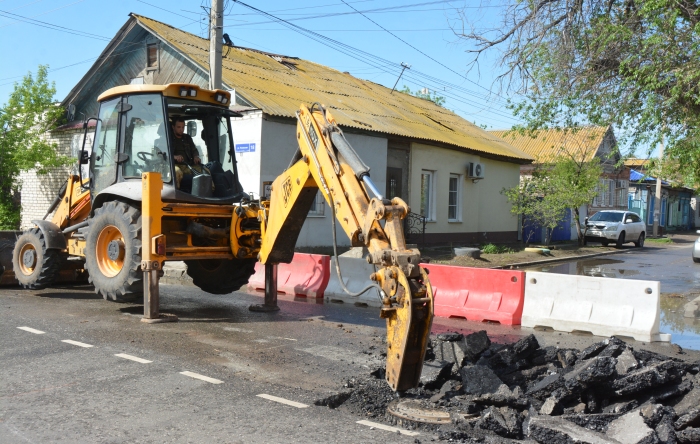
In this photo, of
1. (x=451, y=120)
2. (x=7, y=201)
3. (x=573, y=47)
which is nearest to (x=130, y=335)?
(x=573, y=47)

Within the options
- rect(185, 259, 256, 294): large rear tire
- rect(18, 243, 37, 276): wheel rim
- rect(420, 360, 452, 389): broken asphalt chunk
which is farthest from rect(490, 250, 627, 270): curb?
rect(420, 360, 452, 389): broken asphalt chunk

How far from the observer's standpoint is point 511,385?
6.06 metres

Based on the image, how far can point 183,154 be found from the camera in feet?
31.9

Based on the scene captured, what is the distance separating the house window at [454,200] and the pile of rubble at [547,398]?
63.0 feet

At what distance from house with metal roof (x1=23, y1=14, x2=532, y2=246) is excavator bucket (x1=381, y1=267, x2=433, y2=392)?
11861 mm

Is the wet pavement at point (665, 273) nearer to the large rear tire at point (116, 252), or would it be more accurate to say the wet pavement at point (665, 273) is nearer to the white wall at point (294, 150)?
the white wall at point (294, 150)

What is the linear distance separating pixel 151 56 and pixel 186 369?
15800 millimetres

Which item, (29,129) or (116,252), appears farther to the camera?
(29,129)

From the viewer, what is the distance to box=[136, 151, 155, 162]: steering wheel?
31.4ft

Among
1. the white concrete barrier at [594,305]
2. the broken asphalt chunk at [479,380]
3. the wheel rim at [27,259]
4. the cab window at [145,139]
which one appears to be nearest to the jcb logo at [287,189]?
the cab window at [145,139]

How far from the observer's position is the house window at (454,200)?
25.6 m

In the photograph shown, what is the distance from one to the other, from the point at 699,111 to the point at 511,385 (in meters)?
8.59

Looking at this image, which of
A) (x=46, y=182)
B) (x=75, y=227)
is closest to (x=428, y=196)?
(x=46, y=182)

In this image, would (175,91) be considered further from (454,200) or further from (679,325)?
(454,200)
